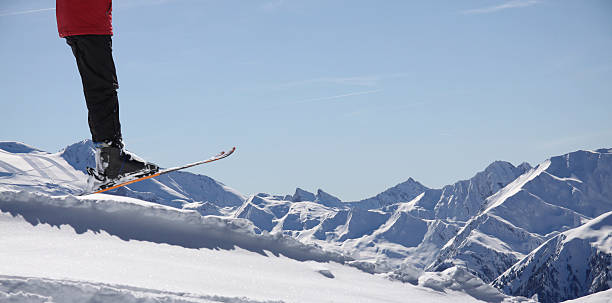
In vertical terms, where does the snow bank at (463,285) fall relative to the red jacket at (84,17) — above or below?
below

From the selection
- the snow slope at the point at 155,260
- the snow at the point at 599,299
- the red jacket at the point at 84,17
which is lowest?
the snow at the point at 599,299

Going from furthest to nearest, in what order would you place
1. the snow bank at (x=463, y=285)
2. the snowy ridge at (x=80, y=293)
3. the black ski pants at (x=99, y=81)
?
the snow bank at (x=463, y=285) → the snowy ridge at (x=80, y=293) → the black ski pants at (x=99, y=81)

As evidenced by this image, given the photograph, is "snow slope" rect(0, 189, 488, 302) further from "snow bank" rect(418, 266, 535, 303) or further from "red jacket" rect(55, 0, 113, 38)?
"red jacket" rect(55, 0, 113, 38)

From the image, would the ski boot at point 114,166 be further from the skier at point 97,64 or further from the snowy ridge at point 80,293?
the snowy ridge at point 80,293

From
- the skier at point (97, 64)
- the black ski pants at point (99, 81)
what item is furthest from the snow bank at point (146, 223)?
the black ski pants at point (99, 81)

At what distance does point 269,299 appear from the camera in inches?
860

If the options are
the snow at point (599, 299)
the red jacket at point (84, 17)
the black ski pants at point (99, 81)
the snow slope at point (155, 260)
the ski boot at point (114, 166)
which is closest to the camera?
the red jacket at point (84, 17)

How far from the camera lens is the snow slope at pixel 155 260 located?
18703mm

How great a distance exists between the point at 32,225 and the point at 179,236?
8118 mm

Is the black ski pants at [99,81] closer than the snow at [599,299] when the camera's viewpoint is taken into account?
Yes

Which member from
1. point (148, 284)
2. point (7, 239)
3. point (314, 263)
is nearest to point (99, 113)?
point (148, 284)

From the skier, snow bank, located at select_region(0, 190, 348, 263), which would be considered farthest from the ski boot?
snow bank, located at select_region(0, 190, 348, 263)

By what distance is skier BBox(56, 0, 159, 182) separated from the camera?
6.96 m

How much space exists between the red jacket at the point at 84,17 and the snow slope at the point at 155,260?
37.5 ft
